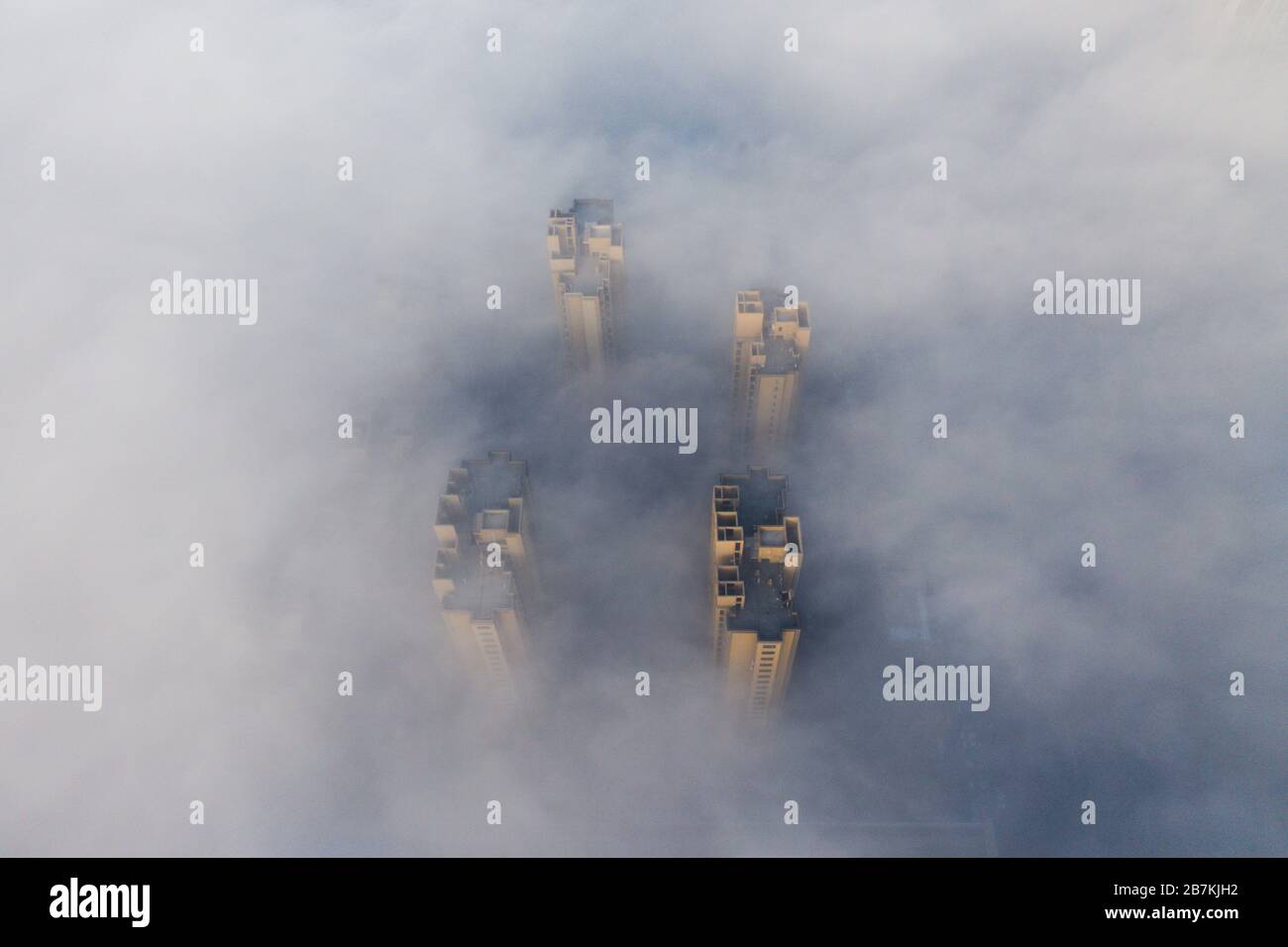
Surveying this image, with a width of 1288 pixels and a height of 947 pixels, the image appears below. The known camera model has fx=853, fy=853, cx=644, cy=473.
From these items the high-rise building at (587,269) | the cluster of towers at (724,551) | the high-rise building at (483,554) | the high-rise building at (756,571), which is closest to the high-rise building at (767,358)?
the cluster of towers at (724,551)

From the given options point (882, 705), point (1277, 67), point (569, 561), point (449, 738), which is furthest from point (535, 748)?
point (1277, 67)

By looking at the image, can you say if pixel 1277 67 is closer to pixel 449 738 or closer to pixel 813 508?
pixel 813 508

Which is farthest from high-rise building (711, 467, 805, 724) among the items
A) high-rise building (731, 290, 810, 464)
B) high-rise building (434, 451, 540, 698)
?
high-rise building (434, 451, 540, 698)

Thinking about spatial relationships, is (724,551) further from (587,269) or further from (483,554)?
(587,269)

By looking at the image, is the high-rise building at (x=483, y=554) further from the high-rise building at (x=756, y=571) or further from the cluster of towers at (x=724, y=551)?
the high-rise building at (x=756, y=571)

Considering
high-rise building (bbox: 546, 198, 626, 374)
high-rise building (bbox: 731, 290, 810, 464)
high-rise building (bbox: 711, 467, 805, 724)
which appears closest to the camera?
high-rise building (bbox: 711, 467, 805, 724)

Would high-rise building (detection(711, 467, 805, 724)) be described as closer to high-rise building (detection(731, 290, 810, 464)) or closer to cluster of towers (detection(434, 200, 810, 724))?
cluster of towers (detection(434, 200, 810, 724))
